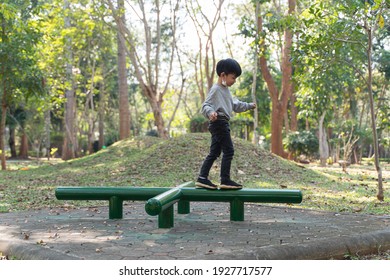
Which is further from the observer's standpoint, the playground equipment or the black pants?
the black pants

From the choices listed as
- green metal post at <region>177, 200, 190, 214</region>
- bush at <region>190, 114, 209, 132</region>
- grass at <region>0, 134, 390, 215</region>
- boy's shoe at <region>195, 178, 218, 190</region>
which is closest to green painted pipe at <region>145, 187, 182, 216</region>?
boy's shoe at <region>195, 178, 218, 190</region>

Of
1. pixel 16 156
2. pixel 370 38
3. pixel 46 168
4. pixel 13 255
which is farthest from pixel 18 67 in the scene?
pixel 16 156

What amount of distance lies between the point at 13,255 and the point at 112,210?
194 cm

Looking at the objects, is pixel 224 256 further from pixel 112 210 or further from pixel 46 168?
pixel 46 168

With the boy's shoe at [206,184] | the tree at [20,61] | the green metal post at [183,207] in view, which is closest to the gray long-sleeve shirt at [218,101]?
the boy's shoe at [206,184]

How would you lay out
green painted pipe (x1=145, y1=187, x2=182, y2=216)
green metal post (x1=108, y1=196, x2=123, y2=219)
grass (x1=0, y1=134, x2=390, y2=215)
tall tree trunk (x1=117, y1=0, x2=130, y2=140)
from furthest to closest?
1. tall tree trunk (x1=117, y1=0, x2=130, y2=140)
2. grass (x1=0, y1=134, x2=390, y2=215)
3. green metal post (x1=108, y1=196, x2=123, y2=219)
4. green painted pipe (x1=145, y1=187, x2=182, y2=216)

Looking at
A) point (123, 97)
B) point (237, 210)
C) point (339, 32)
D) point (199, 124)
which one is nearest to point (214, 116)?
point (237, 210)

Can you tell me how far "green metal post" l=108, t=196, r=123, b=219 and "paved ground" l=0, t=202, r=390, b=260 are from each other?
10 cm

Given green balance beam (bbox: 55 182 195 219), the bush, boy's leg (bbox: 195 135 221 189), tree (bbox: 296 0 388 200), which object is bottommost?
green balance beam (bbox: 55 182 195 219)

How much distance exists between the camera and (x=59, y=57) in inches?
885

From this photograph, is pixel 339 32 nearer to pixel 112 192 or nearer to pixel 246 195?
pixel 246 195

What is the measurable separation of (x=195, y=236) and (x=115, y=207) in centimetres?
158

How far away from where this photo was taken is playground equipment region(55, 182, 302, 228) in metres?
5.77

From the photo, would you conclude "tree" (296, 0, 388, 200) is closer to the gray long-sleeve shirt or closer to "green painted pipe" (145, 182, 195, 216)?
the gray long-sleeve shirt
